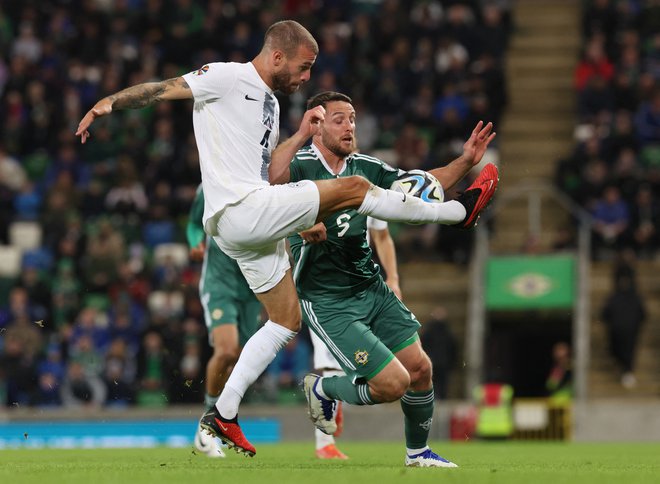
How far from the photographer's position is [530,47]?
24.5 metres

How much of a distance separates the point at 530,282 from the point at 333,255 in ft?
34.9

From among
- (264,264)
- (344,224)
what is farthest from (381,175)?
(264,264)

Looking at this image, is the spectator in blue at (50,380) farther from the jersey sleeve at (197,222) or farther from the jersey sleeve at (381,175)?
the jersey sleeve at (381,175)

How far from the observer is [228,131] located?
344 inches

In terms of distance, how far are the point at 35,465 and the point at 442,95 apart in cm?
1385

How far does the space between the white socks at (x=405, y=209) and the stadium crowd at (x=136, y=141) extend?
29.7ft

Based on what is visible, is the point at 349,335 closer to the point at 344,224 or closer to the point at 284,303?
the point at 284,303

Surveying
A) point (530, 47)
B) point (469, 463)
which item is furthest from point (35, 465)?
point (530, 47)

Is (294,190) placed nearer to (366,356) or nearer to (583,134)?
(366,356)

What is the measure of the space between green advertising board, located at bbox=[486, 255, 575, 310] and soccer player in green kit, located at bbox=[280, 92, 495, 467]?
33.6ft

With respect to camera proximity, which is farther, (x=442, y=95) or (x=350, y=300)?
(x=442, y=95)

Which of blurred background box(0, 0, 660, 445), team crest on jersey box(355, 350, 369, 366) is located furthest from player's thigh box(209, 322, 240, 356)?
blurred background box(0, 0, 660, 445)

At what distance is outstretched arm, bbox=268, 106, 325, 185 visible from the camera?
28.8 ft

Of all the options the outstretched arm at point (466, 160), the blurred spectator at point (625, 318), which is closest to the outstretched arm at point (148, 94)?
the outstretched arm at point (466, 160)
